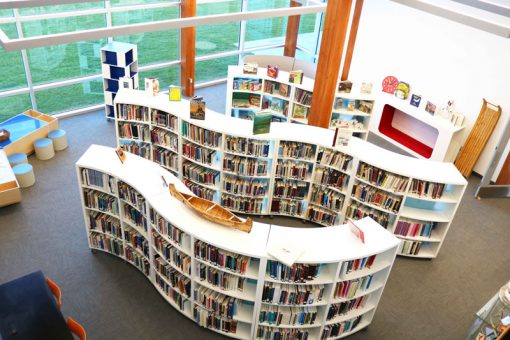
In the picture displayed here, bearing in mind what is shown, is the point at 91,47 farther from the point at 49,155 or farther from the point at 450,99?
the point at 450,99

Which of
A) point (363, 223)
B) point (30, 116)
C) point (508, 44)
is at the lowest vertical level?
point (30, 116)

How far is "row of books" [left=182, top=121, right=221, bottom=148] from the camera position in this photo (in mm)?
7847

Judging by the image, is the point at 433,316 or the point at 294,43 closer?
the point at 433,316

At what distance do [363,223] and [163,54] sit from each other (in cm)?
1416

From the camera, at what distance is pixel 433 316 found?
6895mm

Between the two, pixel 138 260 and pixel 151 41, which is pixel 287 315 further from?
pixel 151 41

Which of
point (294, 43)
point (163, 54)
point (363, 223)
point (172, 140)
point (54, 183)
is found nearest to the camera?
point (363, 223)

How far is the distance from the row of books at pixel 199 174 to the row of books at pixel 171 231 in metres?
2.06

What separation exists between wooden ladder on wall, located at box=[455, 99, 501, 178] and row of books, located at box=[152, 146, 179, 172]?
647 cm

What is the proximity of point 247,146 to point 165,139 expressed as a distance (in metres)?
1.64

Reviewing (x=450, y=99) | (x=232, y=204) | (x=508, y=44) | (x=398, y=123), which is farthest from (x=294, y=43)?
(x=232, y=204)

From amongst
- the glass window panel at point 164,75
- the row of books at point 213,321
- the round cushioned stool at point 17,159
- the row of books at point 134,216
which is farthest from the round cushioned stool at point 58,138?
the glass window panel at point 164,75

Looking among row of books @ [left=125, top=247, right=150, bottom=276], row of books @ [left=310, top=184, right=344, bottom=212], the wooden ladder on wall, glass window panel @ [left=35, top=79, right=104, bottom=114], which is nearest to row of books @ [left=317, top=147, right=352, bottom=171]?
row of books @ [left=310, top=184, right=344, bottom=212]

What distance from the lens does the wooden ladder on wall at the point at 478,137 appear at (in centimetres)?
962
